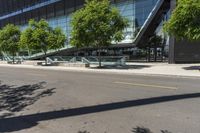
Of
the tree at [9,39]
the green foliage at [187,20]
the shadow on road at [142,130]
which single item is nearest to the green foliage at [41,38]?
the tree at [9,39]

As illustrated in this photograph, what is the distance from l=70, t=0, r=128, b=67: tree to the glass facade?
9.91 m

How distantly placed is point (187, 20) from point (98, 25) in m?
8.24

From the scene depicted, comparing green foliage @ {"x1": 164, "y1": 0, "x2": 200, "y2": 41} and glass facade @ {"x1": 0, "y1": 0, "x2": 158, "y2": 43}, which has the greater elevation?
glass facade @ {"x1": 0, "y1": 0, "x2": 158, "y2": 43}

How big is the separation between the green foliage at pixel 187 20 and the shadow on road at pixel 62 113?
1126cm

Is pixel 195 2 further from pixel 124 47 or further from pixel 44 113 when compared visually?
pixel 124 47

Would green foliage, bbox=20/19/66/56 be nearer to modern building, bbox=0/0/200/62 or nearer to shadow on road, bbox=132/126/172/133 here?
modern building, bbox=0/0/200/62

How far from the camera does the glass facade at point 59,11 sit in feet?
113

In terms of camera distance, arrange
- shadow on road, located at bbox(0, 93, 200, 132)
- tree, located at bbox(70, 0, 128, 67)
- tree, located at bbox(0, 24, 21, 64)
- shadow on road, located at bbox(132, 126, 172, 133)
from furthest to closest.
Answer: tree, located at bbox(0, 24, 21, 64) → tree, located at bbox(70, 0, 128, 67) → shadow on road, located at bbox(0, 93, 200, 132) → shadow on road, located at bbox(132, 126, 172, 133)

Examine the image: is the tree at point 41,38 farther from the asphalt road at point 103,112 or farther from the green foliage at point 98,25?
the asphalt road at point 103,112

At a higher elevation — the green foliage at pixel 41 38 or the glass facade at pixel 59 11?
the glass facade at pixel 59 11

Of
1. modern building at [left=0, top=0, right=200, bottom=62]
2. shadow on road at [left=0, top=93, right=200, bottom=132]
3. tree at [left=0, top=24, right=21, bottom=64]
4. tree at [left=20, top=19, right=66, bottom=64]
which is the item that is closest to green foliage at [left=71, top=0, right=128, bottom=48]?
modern building at [left=0, top=0, right=200, bottom=62]

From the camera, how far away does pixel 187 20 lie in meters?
19.5

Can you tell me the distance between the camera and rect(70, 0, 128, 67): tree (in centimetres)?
2394

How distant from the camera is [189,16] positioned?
62.6ft
